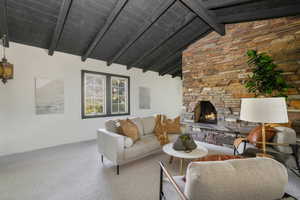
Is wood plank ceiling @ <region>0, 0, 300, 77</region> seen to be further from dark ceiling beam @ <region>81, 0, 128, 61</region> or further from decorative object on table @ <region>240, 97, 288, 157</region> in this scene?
decorative object on table @ <region>240, 97, 288, 157</region>

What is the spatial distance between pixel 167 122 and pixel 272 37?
3.27 m

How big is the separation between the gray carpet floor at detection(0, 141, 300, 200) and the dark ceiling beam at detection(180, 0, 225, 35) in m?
3.26

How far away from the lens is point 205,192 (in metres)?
0.75

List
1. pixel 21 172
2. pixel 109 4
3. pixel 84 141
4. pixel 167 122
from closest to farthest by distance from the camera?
pixel 21 172 → pixel 109 4 → pixel 167 122 → pixel 84 141

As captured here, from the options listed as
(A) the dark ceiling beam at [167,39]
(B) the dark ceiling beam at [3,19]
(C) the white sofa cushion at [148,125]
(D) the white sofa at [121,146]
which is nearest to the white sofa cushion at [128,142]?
(D) the white sofa at [121,146]

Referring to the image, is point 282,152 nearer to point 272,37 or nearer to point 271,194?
point 271,194

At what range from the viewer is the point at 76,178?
222 cm

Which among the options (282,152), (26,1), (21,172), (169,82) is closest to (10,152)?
(21,172)

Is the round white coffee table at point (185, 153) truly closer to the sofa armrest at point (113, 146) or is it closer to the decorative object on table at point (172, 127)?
the sofa armrest at point (113, 146)

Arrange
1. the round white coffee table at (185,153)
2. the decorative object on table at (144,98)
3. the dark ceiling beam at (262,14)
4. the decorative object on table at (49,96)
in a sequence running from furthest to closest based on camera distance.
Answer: the decorative object on table at (144,98) → the decorative object on table at (49,96) → the dark ceiling beam at (262,14) → the round white coffee table at (185,153)

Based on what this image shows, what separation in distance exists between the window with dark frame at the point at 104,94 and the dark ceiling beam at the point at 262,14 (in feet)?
12.7

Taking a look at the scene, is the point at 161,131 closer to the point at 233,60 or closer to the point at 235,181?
the point at 235,181

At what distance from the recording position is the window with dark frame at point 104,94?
14.6ft

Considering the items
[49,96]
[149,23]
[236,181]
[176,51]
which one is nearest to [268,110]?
[236,181]
